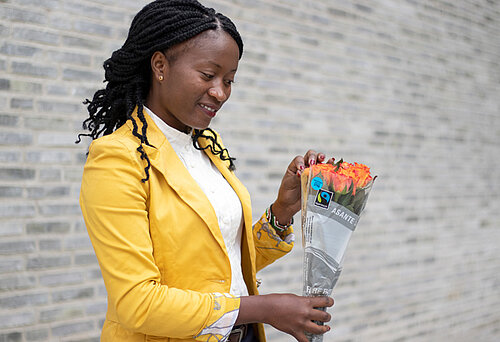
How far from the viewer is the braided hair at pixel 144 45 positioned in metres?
1.55

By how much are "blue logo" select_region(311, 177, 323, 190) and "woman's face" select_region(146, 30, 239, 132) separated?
0.37 metres

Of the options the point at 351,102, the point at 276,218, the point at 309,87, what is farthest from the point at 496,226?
the point at 276,218

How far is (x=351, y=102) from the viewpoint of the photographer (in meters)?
4.36

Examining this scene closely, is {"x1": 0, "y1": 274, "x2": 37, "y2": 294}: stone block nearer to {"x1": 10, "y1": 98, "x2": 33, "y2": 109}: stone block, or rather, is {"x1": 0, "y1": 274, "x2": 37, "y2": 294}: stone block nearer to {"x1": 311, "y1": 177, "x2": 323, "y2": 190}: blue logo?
{"x1": 10, "y1": 98, "x2": 33, "y2": 109}: stone block

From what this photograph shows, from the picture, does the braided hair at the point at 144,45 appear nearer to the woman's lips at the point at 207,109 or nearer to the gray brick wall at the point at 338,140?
the woman's lips at the point at 207,109

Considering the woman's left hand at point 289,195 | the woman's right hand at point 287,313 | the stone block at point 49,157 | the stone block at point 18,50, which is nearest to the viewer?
the woman's right hand at point 287,313

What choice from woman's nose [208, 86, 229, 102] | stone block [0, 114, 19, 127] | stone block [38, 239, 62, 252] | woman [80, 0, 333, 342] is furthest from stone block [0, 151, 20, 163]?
woman's nose [208, 86, 229, 102]

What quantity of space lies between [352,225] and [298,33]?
2632mm

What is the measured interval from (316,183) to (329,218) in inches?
4.6

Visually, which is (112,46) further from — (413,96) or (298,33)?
(413,96)

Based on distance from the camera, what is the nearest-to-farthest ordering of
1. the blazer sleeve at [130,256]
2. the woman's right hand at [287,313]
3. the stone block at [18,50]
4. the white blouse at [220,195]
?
the blazer sleeve at [130,256], the woman's right hand at [287,313], the white blouse at [220,195], the stone block at [18,50]

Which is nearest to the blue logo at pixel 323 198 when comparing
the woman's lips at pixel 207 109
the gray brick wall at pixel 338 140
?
the woman's lips at pixel 207 109

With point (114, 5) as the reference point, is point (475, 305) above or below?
below

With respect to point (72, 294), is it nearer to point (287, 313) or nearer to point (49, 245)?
point (49, 245)
